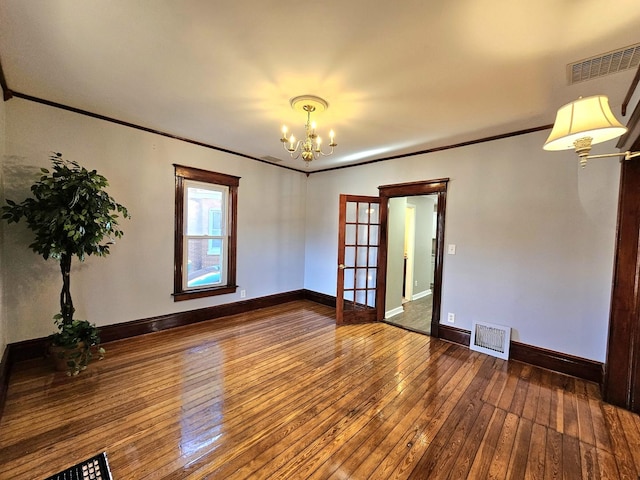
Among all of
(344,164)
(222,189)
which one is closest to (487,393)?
(344,164)

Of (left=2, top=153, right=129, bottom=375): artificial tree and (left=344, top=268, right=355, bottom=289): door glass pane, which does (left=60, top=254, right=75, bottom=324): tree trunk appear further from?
(left=344, top=268, right=355, bottom=289): door glass pane

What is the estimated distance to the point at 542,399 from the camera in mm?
2416

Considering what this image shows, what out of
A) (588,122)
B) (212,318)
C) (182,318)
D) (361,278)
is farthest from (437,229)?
(182,318)

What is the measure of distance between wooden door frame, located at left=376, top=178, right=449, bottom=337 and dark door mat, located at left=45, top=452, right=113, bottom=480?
3580mm

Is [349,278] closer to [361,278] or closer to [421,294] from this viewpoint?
[361,278]

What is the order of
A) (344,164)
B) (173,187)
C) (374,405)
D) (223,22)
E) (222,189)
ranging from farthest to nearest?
(344,164) → (222,189) → (173,187) → (374,405) → (223,22)

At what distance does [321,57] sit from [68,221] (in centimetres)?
253

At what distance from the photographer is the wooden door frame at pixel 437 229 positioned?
12.3 ft

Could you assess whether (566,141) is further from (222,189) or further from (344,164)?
(222,189)

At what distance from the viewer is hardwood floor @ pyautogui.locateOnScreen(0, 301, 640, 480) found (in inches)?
66.0

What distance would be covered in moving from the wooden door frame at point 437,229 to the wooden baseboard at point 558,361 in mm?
926

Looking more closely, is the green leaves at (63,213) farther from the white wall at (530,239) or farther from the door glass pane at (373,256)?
the white wall at (530,239)

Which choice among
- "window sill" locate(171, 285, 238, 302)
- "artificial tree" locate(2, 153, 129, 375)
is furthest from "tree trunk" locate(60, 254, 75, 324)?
"window sill" locate(171, 285, 238, 302)

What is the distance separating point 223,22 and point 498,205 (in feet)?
11.0
